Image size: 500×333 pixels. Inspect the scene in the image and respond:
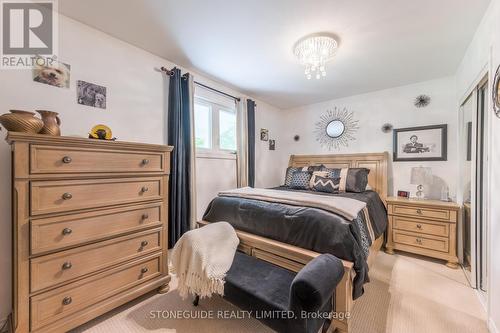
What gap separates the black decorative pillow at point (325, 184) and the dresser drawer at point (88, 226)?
84.5 inches

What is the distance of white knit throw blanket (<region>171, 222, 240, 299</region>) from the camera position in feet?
4.83

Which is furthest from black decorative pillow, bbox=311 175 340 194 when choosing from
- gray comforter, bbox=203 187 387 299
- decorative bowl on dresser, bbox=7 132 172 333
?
decorative bowl on dresser, bbox=7 132 172 333

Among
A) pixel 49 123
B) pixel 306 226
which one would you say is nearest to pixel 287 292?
pixel 306 226

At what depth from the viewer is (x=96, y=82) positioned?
6.40 ft

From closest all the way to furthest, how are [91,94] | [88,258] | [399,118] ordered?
[88,258]
[91,94]
[399,118]

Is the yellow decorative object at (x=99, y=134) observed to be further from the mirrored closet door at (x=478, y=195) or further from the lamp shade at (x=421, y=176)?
the lamp shade at (x=421, y=176)

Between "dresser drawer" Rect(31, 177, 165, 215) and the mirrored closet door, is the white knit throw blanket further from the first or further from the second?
the mirrored closet door

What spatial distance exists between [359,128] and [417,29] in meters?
1.79

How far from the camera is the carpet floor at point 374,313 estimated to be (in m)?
1.51

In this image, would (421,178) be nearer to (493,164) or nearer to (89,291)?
(493,164)

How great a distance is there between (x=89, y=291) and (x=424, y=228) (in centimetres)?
345

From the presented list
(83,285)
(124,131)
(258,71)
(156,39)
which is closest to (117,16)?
(156,39)

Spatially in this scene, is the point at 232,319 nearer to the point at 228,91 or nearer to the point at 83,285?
the point at 83,285

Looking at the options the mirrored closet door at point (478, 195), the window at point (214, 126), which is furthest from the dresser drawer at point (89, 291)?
the mirrored closet door at point (478, 195)
